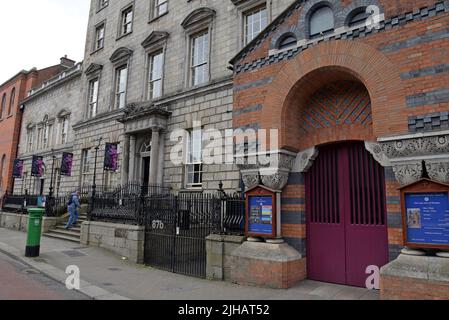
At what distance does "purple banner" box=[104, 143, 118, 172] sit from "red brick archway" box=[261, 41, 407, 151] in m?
12.7

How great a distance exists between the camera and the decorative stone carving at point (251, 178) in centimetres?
777

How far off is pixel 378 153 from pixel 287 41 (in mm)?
3502

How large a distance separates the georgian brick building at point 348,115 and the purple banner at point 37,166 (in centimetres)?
2239

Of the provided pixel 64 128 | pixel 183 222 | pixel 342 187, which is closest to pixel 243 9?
pixel 183 222

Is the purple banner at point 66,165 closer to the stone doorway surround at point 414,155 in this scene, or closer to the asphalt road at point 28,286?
the asphalt road at point 28,286

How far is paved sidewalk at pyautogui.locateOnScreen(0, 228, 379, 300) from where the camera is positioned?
650 centimetres

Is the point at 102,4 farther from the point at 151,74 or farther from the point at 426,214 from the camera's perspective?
the point at 426,214

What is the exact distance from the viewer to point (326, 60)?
697 cm

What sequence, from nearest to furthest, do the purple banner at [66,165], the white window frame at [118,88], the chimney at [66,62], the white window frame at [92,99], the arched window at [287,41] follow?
the arched window at [287,41] < the white window frame at [118,88] < the white window frame at [92,99] < the purple banner at [66,165] < the chimney at [66,62]

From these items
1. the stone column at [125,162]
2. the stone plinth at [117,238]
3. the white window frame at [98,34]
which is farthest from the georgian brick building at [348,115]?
the white window frame at [98,34]

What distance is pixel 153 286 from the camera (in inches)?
294

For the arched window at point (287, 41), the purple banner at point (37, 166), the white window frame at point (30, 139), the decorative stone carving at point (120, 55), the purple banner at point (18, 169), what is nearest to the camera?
the arched window at point (287, 41)

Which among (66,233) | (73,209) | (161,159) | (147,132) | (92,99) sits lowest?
(66,233)

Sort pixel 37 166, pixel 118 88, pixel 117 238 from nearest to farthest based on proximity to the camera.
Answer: pixel 117 238 → pixel 118 88 → pixel 37 166
